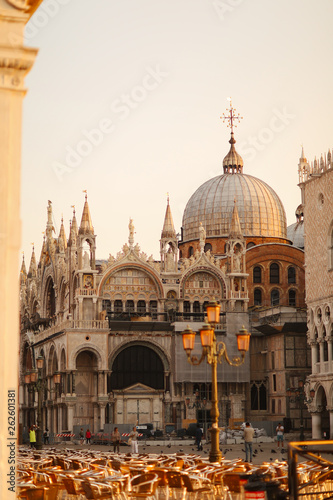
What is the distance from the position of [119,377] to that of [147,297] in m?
5.15

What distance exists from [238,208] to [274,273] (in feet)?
20.0

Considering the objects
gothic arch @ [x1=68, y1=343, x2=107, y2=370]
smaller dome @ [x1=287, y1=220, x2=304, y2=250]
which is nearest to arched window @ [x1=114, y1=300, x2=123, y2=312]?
gothic arch @ [x1=68, y1=343, x2=107, y2=370]

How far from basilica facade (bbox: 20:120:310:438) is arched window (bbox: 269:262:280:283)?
68 cm

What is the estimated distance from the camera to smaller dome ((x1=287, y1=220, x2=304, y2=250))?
75.0 metres

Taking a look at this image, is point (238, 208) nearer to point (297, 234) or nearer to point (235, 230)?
point (235, 230)

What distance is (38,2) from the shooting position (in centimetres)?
683

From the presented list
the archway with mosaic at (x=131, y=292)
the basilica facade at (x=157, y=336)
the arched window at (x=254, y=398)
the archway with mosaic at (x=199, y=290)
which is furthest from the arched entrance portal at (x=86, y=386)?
the arched window at (x=254, y=398)

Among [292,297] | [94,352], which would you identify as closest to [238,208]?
[292,297]

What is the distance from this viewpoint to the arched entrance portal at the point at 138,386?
52.8 meters

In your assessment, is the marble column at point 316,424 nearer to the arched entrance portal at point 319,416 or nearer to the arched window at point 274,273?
the arched entrance portal at point 319,416

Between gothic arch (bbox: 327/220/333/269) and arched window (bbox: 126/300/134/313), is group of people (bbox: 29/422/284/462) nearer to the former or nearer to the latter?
gothic arch (bbox: 327/220/333/269)

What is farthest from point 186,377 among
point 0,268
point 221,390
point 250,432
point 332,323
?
point 0,268

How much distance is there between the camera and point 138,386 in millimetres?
53062

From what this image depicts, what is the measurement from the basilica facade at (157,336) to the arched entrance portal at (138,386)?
0.06 metres
